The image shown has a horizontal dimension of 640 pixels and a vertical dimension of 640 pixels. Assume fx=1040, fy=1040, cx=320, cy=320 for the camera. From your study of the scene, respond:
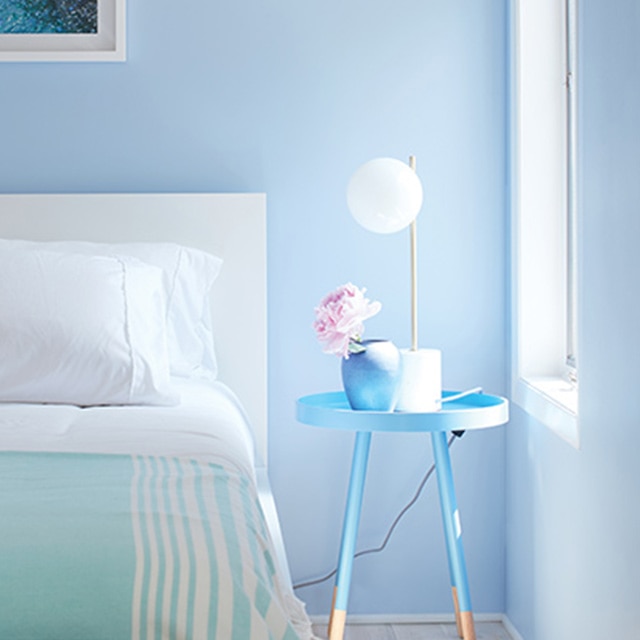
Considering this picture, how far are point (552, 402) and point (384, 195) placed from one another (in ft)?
1.96

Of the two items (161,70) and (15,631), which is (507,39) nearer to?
(161,70)

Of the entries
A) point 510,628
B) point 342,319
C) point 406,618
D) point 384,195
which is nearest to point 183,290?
point 342,319

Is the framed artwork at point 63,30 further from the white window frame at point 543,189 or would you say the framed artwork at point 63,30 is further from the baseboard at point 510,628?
the baseboard at point 510,628

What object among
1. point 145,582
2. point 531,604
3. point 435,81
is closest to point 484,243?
point 435,81

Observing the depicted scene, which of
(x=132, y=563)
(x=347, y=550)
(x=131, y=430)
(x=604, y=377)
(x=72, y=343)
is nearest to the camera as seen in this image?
(x=132, y=563)

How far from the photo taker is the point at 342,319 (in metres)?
2.31

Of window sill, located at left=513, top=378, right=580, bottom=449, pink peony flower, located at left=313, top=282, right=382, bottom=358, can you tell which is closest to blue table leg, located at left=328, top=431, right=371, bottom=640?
pink peony flower, located at left=313, top=282, right=382, bottom=358

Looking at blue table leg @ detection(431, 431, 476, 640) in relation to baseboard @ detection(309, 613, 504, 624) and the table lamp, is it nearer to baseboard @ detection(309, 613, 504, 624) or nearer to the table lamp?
the table lamp

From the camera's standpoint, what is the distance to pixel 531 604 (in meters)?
2.52

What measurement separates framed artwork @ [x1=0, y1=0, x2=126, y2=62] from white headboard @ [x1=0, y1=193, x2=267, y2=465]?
0.37m

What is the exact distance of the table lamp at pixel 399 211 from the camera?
2.38m

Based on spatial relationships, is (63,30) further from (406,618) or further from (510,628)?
(510,628)

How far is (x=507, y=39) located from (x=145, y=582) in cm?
213

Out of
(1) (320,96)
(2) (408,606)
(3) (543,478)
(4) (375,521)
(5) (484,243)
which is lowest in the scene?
(2) (408,606)
